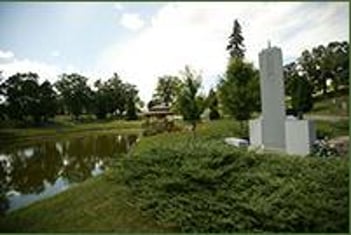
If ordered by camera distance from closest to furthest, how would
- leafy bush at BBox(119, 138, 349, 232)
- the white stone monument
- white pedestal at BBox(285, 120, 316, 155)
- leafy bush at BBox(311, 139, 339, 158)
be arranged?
leafy bush at BBox(119, 138, 349, 232)
leafy bush at BBox(311, 139, 339, 158)
white pedestal at BBox(285, 120, 316, 155)
the white stone monument

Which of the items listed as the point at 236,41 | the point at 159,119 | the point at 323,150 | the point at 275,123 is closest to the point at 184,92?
the point at 159,119

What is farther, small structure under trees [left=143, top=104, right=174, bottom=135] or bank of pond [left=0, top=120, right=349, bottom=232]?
small structure under trees [left=143, top=104, right=174, bottom=135]

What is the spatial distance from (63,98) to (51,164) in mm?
1807

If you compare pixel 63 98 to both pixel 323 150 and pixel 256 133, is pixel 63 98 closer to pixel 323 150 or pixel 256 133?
pixel 256 133

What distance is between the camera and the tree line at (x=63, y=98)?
33.1 ft

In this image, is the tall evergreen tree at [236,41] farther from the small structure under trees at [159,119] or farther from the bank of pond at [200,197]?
the small structure under trees at [159,119]

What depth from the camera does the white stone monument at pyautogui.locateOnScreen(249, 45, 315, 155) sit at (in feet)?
25.7

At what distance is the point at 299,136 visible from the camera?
25.8 ft

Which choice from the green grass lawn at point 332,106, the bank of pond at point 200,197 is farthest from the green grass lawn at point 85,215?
the green grass lawn at point 332,106

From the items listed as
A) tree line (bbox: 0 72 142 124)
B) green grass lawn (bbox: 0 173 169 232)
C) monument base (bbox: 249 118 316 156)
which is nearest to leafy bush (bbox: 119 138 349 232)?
green grass lawn (bbox: 0 173 169 232)

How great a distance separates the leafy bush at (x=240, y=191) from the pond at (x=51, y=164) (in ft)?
7.62

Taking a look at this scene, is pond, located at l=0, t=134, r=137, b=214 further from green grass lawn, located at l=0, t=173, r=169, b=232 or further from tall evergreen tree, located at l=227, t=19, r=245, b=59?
tall evergreen tree, located at l=227, t=19, r=245, b=59

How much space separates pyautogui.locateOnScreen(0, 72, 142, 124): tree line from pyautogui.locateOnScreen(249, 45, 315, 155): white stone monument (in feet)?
8.23

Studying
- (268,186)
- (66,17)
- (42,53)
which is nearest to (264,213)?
(268,186)
